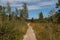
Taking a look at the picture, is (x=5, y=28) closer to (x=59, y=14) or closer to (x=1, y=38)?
(x=1, y=38)

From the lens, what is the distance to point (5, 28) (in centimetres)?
1084

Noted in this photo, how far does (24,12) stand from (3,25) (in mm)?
60248

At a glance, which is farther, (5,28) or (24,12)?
(24,12)

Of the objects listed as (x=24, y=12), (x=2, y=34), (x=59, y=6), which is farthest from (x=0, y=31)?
(x=24, y=12)

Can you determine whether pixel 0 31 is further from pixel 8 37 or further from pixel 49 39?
pixel 49 39

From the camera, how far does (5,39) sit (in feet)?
34.2

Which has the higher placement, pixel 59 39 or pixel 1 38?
pixel 1 38

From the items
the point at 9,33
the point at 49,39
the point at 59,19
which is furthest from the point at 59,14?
the point at 9,33

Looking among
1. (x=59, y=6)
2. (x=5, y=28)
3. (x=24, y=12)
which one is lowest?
(x=24, y=12)

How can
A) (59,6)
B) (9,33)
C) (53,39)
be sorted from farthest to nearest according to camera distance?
(59,6), (53,39), (9,33)

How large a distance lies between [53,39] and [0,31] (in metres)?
3.95

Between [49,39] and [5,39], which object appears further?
[49,39]

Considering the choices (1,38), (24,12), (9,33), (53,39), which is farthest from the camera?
(24,12)

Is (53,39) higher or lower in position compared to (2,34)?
lower
